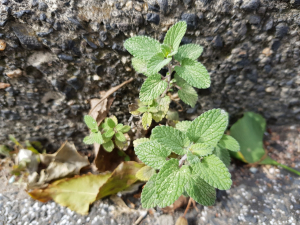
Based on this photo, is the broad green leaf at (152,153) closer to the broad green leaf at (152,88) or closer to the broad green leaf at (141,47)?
the broad green leaf at (152,88)

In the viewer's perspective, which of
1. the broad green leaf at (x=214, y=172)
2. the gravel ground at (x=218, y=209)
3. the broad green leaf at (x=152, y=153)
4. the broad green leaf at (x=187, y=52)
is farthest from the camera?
the gravel ground at (x=218, y=209)

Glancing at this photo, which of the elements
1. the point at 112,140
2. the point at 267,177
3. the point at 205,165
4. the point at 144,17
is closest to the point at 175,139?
the point at 205,165

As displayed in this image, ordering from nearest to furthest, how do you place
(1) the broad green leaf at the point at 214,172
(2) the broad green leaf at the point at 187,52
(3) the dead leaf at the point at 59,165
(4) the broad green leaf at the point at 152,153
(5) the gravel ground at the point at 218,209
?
(1) the broad green leaf at the point at 214,172 → (4) the broad green leaf at the point at 152,153 → (2) the broad green leaf at the point at 187,52 → (5) the gravel ground at the point at 218,209 → (3) the dead leaf at the point at 59,165

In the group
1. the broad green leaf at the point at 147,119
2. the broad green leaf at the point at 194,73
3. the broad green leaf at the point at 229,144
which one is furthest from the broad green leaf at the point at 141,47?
the broad green leaf at the point at 229,144

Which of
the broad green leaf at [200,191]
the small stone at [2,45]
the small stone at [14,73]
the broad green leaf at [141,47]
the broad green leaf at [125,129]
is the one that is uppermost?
the small stone at [2,45]

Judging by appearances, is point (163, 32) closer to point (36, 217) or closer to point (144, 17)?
point (144, 17)

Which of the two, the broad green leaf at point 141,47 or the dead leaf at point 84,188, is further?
the dead leaf at point 84,188

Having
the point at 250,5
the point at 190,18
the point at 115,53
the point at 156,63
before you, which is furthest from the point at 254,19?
the point at 115,53
